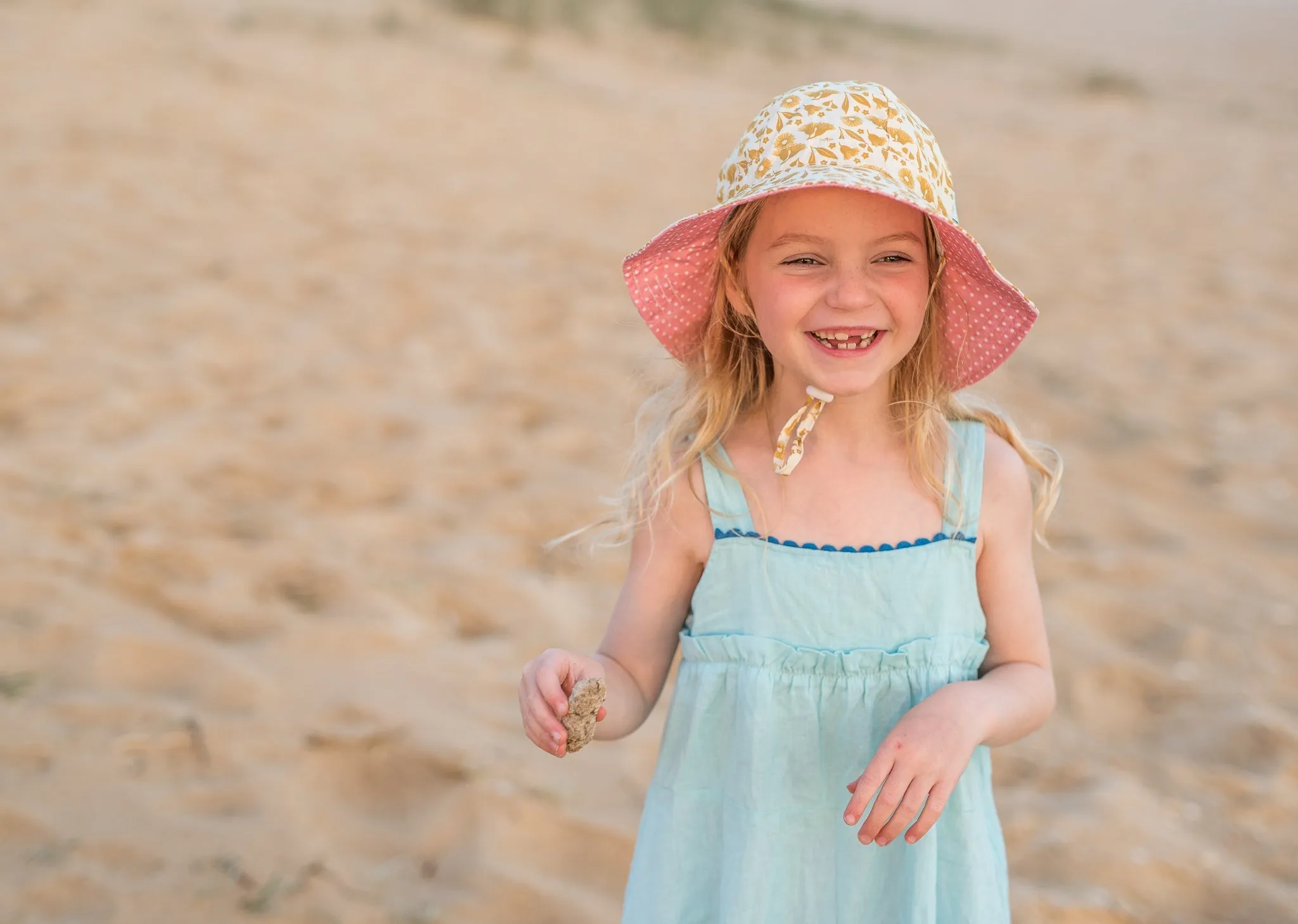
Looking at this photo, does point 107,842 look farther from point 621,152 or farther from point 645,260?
point 621,152

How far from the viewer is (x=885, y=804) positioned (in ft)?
4.43

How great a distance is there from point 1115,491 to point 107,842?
3.07 m

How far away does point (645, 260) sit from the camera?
5.72 ft

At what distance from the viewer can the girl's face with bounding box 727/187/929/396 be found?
154cm

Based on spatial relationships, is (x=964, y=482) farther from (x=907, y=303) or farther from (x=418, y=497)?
(x=418, y=497)

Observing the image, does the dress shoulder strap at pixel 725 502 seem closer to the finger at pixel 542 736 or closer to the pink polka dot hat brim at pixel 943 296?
the pink polka dot hat brim at pixel 943 296

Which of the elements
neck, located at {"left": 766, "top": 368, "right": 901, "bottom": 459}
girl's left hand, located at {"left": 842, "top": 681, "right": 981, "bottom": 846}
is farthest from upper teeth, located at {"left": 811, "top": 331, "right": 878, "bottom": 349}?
girl's left hand, located at {"left": 842, "top": 681, "right": 981, "bottom": 846}

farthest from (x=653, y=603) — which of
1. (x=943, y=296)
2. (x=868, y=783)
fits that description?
(x=943, y=296)

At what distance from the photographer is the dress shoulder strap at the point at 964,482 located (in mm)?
1608

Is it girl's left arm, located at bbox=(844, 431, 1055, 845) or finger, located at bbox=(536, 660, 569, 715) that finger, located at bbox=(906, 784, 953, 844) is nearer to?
girl's left arm, located at bbox=(844, 431, 1055, 845)

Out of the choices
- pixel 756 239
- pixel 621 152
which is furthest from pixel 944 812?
pixel 621 152

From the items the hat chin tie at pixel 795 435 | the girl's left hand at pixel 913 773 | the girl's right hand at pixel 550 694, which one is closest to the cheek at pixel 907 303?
the hat chin tie at pixel 795 435

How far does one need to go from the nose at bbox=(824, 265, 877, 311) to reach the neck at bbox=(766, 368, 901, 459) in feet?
0.58

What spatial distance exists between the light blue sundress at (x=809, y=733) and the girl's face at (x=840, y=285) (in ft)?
0.71
